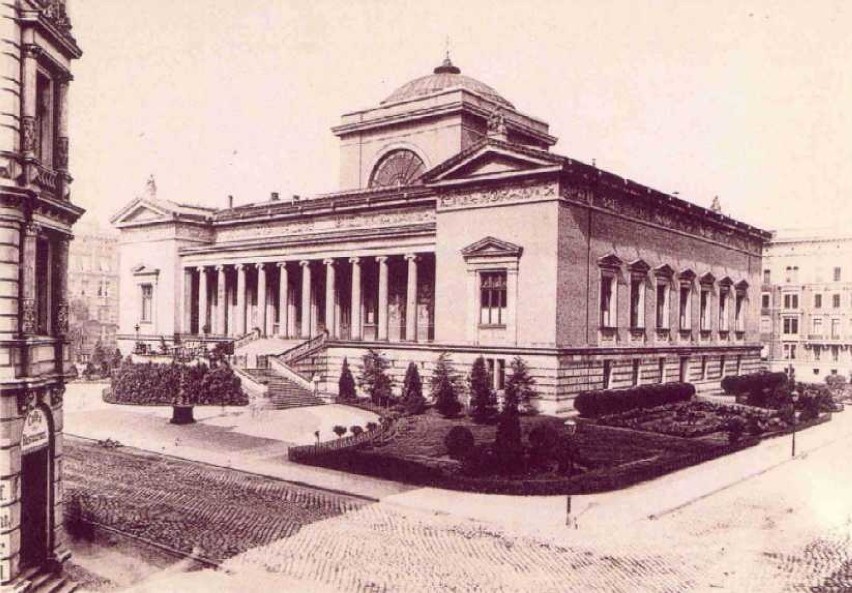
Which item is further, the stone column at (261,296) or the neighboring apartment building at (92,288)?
the neighboring apartment building at (92,288)

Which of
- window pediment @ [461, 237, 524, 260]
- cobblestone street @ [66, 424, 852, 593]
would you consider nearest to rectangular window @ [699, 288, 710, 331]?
window pediment @ [461, 237, 524, 260]

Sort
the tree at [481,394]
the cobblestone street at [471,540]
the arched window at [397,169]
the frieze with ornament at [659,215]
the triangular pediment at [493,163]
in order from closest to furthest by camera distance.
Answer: the cobblestone street at [471,540], the tree at [481,394], the triangular pediment at [493,163], the frieze with ornament at [659,215], the arched window at [397,169]

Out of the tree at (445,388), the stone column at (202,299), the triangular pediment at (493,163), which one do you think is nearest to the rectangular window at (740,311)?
the triangular pediment at (493,163)

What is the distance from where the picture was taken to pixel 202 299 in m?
61.4

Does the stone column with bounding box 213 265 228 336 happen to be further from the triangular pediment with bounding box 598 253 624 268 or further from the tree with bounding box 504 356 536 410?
the triangular pediment with bounding box 598 253 624 268

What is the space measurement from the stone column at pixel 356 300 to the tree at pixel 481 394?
42.1 feet

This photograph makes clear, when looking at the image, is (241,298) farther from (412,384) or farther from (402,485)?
(402,485)

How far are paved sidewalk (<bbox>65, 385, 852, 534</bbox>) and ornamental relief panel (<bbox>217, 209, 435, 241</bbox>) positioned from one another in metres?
14.0

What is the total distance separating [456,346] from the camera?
134 ft

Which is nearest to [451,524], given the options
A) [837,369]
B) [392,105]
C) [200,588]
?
[200,588]

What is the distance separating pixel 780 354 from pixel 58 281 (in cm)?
7292

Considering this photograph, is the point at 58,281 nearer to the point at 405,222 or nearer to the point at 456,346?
the point at 456,346

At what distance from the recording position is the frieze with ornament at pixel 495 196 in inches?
1508

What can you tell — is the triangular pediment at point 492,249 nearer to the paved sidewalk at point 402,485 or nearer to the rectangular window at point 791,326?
the paved sidewalk at point 402,485
